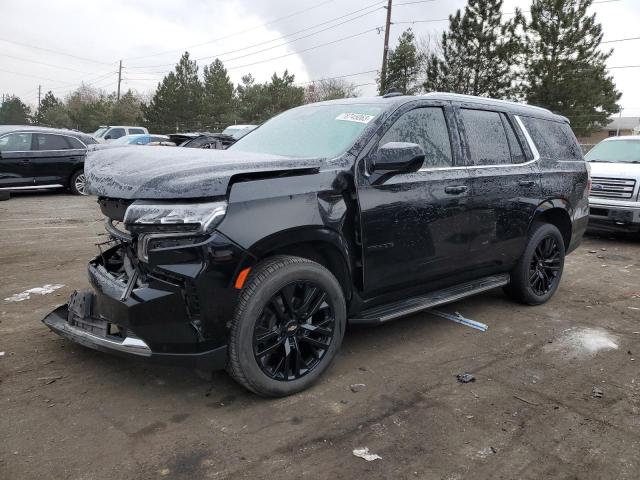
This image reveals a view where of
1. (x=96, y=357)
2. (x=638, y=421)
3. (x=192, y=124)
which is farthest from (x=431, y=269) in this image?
(x=192, y=124)

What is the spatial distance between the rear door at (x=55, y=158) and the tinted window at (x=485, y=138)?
11090 millimetres

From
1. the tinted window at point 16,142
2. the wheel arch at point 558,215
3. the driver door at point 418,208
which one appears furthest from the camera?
the tinted window at point 16,142

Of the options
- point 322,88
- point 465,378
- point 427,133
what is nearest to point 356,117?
point 427,133

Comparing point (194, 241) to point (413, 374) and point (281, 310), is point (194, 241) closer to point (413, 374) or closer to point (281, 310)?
point (281, 310)

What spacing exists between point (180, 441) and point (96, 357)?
1257mm

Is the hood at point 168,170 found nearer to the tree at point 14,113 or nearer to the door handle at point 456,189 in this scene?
the door handle at point 456,189

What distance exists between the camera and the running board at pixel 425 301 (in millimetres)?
3635

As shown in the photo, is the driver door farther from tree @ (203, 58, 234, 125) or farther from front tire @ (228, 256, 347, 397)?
tree @ (203, 58, 234, 125)

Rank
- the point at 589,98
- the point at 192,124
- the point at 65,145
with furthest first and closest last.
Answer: the point at 192,124 → the point at 589,98 → the point at 65,145

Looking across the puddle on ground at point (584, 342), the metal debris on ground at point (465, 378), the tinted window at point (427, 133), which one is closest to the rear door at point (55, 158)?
the tinted window at point (427, 133)

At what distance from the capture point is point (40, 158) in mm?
12320

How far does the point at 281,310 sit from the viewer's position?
3123 mm

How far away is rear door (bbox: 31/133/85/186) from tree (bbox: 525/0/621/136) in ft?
78.4

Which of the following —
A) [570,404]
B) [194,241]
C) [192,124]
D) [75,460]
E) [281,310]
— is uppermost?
[192,124]
